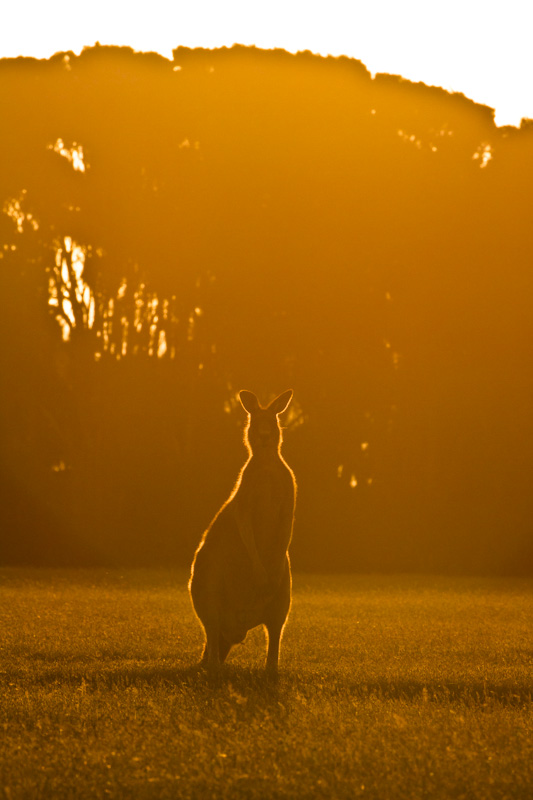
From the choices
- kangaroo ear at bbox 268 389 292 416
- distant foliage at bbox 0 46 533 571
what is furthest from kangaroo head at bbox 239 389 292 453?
distant foliage at bbox 0 46 533 571

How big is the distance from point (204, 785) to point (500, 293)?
2238 centimetres

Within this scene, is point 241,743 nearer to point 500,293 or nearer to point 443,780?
point 443,780

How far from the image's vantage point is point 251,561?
8.82 m

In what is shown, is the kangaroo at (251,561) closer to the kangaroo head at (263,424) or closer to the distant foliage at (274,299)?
the kangaroo head at (263,424)

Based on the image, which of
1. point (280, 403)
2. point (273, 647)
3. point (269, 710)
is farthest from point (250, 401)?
point (269, 710)

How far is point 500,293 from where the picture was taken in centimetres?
2692

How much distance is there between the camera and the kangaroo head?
918 centimetres

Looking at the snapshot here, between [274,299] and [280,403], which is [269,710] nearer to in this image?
[280,403]

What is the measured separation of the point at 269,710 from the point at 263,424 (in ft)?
8.00

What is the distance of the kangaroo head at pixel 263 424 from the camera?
918cm

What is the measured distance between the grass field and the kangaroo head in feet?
5.78

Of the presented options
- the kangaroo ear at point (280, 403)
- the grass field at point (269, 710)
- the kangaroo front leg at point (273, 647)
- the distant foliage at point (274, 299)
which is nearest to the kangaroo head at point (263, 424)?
the kangaroo ear at point (280, 403)

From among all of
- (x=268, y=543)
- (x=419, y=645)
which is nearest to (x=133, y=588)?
(x=419, y=645)

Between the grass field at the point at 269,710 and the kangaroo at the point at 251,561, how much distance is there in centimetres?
41
